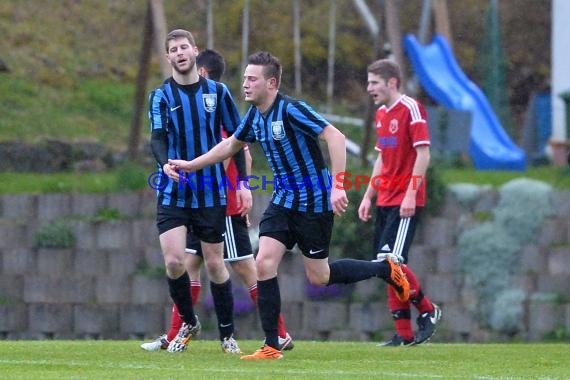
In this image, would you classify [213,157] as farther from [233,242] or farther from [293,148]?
[233,242]

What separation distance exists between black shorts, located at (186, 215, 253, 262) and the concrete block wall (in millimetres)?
4287

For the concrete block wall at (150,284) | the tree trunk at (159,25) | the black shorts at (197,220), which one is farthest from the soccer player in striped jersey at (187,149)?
the tree trunk at (159,25)

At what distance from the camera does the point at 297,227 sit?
809cm

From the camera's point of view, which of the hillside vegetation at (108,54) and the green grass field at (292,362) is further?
the hillside vegetation at (108,54)

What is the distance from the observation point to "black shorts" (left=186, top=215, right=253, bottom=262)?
9.23 m

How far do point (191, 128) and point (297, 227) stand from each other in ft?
3.26

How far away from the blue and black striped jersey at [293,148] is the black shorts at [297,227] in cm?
5

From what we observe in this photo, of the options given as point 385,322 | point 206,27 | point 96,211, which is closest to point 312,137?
point 385,322

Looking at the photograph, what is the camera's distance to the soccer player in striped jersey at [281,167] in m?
7.93

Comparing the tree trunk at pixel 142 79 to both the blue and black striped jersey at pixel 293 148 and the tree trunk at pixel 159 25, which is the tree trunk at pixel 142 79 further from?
the blue and black striped jersey at pixel 293 148

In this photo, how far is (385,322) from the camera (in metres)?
13.5

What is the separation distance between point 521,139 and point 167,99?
12513 mm

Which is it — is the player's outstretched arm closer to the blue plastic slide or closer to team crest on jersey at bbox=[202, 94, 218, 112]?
team crest on jersey at bbox=[202, 94, 218, 112]

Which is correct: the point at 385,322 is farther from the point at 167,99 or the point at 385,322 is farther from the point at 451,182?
the point at 167,99
